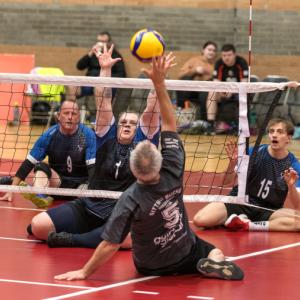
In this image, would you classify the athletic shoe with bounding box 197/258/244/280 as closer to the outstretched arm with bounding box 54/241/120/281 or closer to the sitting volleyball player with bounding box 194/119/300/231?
the outstretched arm with bounding box 54/241/120/281

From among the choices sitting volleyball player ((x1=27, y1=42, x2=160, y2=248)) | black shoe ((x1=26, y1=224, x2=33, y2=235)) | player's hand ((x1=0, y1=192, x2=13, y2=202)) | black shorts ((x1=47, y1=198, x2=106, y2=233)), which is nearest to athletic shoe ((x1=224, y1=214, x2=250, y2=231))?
sitting volleyball player ((x1=27, y1=42, x2=160, y2=248))

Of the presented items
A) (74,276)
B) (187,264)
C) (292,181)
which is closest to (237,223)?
(292,181)

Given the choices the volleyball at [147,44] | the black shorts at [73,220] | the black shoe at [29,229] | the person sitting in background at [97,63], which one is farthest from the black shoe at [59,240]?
the person sitting in background at [97,63]

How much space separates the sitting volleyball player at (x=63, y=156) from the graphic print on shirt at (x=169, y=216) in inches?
124

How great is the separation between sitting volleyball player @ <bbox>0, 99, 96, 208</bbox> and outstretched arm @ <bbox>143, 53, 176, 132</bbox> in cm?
292

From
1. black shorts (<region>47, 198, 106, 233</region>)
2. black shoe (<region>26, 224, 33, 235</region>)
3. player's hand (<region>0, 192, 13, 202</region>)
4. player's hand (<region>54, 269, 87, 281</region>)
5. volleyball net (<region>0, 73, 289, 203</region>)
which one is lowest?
player's hand (<region>54, 269, 87, 281</region>)

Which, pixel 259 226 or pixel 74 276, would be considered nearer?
pixel 74 276

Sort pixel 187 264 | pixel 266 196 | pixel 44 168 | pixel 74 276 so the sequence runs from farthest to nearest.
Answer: pixel 44 168 < pixel 266 196 < pixel 187 264 < pixel 74 276

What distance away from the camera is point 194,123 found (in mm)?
18016

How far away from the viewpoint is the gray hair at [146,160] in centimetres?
655

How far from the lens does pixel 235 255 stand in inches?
315

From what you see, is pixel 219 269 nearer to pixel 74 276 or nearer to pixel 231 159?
pixel 74 276

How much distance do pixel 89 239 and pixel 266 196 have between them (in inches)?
83.4

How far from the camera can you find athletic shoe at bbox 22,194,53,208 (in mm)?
9930
